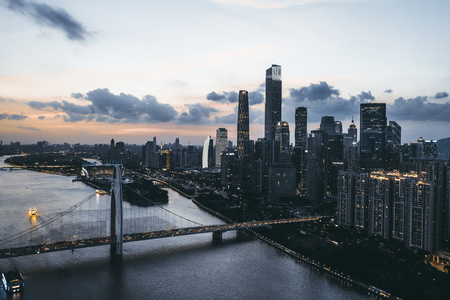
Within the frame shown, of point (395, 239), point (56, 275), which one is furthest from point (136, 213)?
point (395, 239)

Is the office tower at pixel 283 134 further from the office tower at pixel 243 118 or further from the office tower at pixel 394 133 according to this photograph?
the office tower at pixel 394 133

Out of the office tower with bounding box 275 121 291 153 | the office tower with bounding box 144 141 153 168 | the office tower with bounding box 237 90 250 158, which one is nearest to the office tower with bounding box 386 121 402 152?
the office tower with bounding box 275 121 291 153

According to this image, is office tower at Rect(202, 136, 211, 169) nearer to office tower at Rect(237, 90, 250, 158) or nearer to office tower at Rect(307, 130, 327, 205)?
office tower at Rect(237, 90, 250, 158)

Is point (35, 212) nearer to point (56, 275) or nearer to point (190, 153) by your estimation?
point (56, 275)

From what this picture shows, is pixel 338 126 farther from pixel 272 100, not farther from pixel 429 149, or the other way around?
pixel 429 149

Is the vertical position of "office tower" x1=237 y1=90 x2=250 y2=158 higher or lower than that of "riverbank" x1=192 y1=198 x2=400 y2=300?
higher

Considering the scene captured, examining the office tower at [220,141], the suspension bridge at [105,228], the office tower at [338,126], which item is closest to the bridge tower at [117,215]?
the suspension bridge at [105,228]
